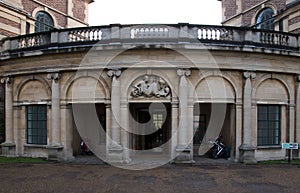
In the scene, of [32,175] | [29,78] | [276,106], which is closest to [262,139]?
[276,106]

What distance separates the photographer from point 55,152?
1294 centimetres

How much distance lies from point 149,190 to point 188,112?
5160 millimetres

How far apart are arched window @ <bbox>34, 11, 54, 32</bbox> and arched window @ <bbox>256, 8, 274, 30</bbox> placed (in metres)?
16.8

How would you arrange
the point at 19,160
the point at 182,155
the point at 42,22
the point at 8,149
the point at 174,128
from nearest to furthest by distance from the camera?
1. the point at 182,155
2. the point at 174,128
3. the point at 19,160
4. the point at 8,149
5. the point at 42,22

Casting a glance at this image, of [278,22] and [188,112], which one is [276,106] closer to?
[188,112]

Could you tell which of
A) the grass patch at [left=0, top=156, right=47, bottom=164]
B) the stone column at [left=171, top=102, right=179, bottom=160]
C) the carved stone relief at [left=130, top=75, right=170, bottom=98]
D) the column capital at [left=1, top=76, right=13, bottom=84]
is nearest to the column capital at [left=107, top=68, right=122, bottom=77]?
the carved stone relief at [left=130, top=75, right=170, bottom=98]

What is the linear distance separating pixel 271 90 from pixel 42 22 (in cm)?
1755

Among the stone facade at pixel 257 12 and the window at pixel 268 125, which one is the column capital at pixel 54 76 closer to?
the window at pixel 268 125

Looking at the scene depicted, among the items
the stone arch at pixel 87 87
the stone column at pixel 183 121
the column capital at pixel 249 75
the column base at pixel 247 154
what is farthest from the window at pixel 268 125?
the stone arch at pixel 87 87

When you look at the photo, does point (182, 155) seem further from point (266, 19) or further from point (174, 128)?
point (266, 19)

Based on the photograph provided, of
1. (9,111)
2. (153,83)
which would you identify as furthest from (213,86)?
(9,111)

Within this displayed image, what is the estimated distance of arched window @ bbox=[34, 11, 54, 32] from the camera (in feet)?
68.6

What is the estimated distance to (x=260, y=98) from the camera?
519 inches

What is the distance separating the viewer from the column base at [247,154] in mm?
12406
